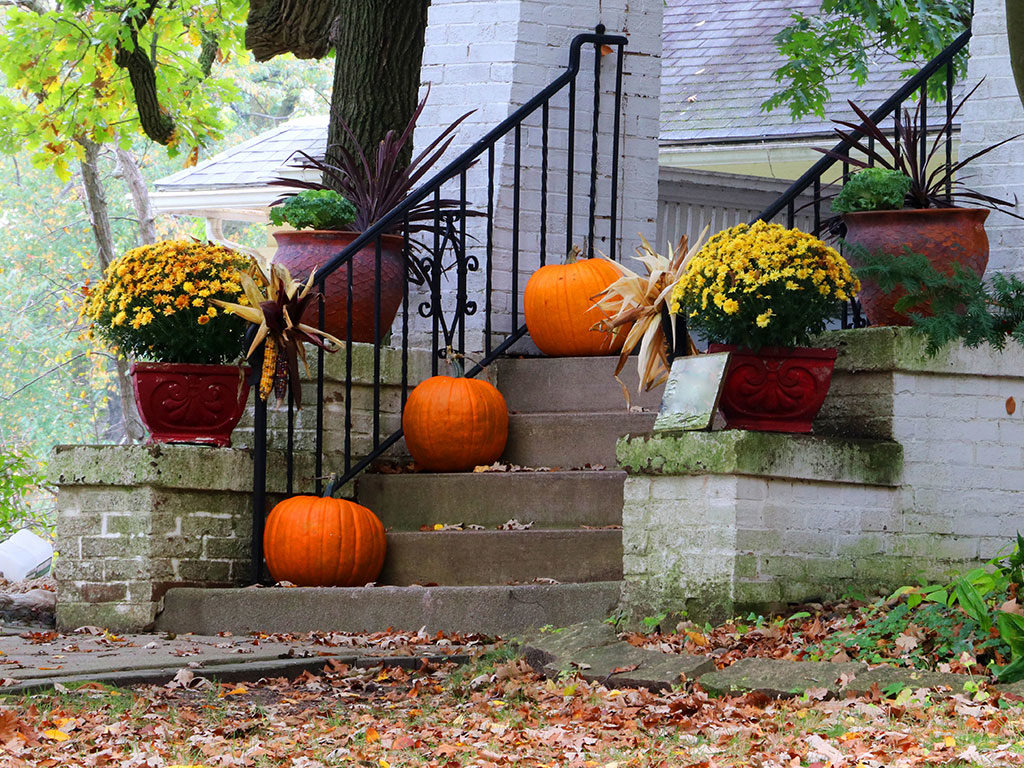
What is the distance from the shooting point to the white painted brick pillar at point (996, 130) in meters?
5.65

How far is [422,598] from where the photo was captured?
17.2 ft

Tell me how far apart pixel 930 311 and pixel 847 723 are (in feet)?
6.82

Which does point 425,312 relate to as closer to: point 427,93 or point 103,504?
point 427,93

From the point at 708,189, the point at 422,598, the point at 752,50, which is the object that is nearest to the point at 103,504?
the point at 422,598

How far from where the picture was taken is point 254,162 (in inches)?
533

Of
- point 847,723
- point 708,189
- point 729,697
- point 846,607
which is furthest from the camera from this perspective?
point 708,189

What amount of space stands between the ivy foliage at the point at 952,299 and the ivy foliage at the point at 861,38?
13.8ft

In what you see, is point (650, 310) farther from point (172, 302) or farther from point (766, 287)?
point (172, 302)

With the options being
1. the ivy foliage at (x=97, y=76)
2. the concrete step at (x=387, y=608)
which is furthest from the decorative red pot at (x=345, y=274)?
the ivy foliage at (x=97, y=76)

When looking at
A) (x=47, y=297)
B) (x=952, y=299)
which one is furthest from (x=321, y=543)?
(x=47, y=297)

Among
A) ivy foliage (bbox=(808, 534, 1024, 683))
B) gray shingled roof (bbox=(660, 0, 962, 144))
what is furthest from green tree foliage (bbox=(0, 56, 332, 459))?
ivy foliage (bbox=(808, 534, 1024, 683))

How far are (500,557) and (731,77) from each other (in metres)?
7.99

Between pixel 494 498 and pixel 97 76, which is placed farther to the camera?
pixel 97 76

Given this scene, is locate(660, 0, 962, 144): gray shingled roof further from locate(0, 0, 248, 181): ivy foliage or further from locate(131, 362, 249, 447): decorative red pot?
locate(131, 362, 249, 447): decorative red pot
